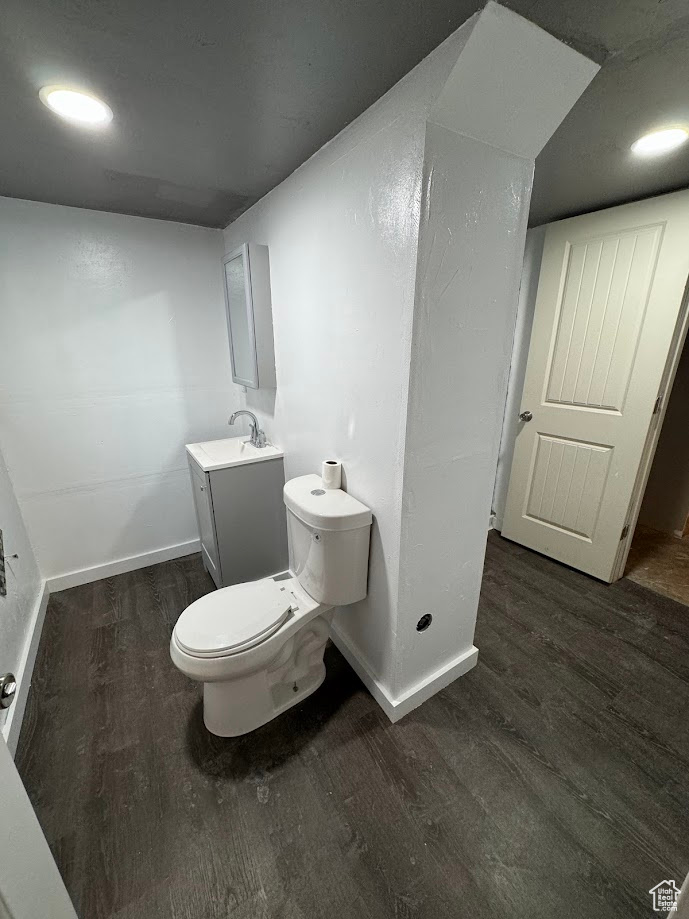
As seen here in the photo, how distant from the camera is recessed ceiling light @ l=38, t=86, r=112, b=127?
3.27 ft

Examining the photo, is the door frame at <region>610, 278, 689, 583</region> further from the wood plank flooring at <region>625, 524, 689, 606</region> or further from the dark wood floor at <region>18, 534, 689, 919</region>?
the dark wood floor at <region>18, 534, 689, 919</region>

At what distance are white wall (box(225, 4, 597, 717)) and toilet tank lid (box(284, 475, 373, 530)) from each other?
0.05 m

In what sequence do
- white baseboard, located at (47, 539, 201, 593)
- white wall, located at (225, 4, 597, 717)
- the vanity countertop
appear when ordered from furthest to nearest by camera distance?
1. white baseboard, located at (47, 539, 201, 593)
2. the vanity countertop
3. white wall, located at (225, 4, 597, 717)

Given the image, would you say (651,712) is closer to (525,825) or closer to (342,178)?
(525,825)

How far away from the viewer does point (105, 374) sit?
203 cm

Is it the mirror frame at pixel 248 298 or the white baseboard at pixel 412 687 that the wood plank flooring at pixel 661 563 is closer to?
the white baseboard at pixel 412 687

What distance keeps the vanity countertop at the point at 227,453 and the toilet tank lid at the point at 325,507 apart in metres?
0.53

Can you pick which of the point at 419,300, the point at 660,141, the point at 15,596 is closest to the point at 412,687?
the point at 419,300

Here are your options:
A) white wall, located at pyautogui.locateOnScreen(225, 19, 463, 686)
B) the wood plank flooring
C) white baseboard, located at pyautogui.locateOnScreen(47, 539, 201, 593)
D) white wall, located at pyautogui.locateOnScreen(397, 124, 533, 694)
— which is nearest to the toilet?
white wall, located at pyautogui.locateOnScreen(225, 19, 463, 686)

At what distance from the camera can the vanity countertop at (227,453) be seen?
6.20 ft

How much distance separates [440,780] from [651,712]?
904 mm

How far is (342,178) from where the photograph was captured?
48.2 inches

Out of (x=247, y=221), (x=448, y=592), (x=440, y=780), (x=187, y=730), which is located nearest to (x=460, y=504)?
(x=448, y=592)

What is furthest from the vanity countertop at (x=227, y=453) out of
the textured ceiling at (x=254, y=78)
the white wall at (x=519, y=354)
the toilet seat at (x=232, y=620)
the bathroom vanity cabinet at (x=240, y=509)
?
the white wall at (x=519, y=354)
